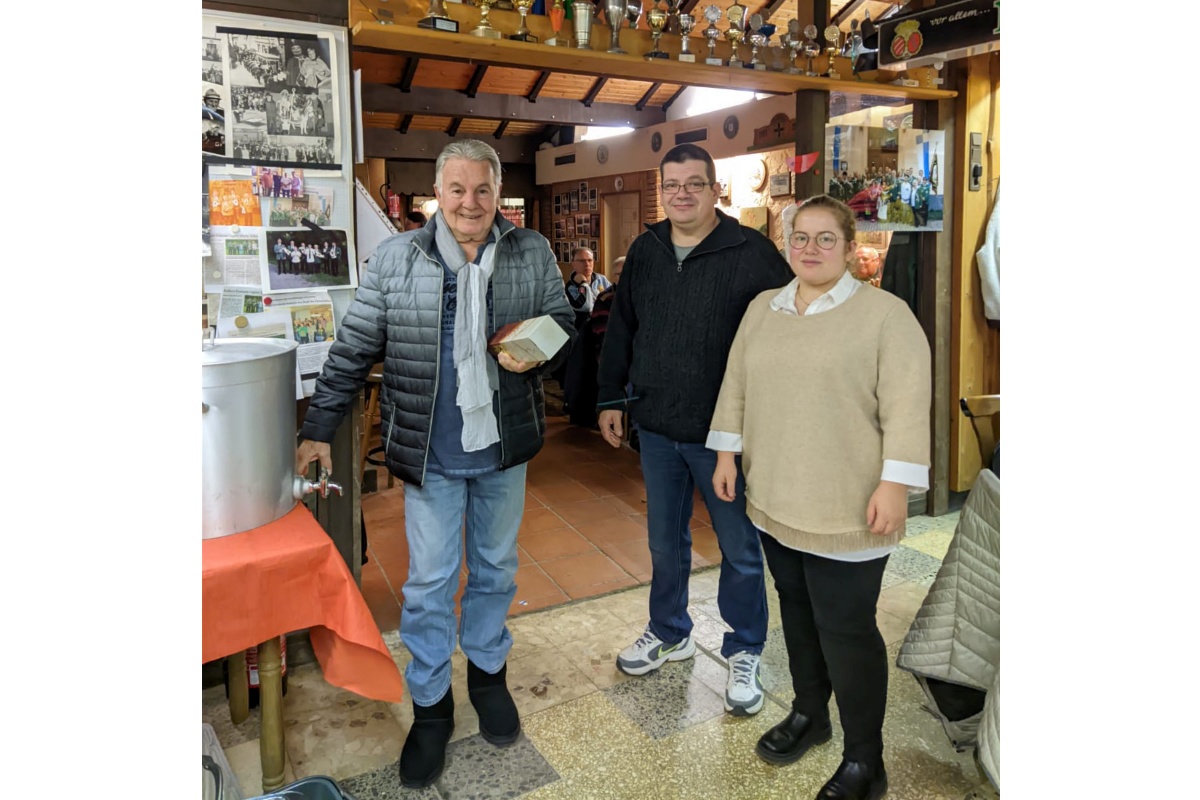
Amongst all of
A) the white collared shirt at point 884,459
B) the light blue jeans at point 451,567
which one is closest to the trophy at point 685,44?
the white collared shirt at point 884,459

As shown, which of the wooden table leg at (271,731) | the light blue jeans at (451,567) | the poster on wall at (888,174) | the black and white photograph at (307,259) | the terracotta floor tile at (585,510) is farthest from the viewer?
the terracotta floor tile at (585,510)

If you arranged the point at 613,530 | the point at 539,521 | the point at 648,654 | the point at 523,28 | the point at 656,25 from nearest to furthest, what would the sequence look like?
1. the point at 648,654
2. the point at 523,28
3. the point at 656,25
4. the point at 613,530
5. the point at 539,521

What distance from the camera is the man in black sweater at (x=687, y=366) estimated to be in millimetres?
2473

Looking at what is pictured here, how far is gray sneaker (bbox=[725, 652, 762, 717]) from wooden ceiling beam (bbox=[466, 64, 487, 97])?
26.1 feet

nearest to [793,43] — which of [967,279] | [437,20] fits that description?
[967,279]

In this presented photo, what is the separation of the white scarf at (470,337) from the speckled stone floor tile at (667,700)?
3.31ft

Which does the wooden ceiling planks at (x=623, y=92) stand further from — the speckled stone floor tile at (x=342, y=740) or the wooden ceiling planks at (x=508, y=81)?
the speckled stone floor tile at (x=342, y=740)

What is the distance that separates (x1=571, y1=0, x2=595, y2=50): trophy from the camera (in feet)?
10.4

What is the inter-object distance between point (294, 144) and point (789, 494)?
185 cm

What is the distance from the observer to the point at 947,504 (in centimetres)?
464

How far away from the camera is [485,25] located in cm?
298

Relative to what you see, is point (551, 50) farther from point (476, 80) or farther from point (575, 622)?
point (476, 80)

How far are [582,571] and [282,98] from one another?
7.41ft

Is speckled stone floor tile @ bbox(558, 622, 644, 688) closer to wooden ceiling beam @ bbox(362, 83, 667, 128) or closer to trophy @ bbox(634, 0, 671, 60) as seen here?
trophy @ bbox(634, 0, 671, 60)
